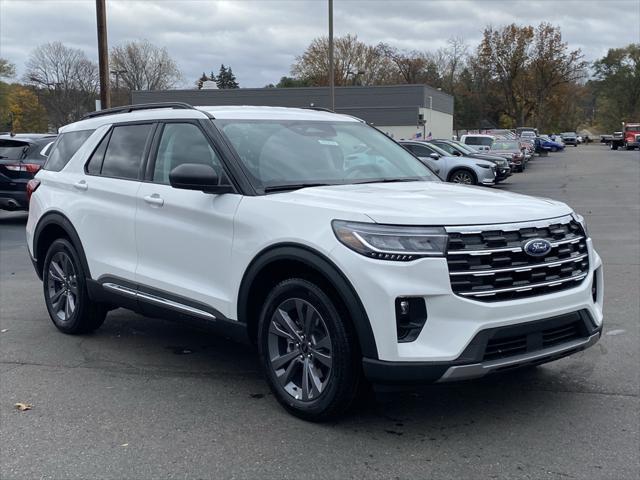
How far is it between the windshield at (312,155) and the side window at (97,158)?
1.48 m

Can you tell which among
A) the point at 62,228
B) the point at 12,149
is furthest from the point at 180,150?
the point at 12,149

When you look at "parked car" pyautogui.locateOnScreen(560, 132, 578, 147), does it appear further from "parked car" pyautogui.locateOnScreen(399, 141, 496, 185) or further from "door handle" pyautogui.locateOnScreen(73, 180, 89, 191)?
"door handle" pyautogui.locateOnScreen(73, 180, 89, 191)

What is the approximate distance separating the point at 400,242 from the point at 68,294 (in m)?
3.64

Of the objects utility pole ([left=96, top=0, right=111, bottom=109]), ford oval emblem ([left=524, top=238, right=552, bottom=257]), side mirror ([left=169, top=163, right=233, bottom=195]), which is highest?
utility pole ([left=96, top=0, right=111, bottom=109])

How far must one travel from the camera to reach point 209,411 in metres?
4.35

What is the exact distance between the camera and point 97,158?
231 inches

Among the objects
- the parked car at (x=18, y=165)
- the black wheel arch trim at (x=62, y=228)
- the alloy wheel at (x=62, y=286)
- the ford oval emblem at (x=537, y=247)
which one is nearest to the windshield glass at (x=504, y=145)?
the parked car at (x=18, y=165)

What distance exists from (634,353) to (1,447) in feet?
14.6

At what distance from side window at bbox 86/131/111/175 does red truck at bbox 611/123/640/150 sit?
67071mm

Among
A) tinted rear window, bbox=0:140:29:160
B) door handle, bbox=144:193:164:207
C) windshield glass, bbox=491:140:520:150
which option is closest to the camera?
door handle, bbox=144:193:164:207

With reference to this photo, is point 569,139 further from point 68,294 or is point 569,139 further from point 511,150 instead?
point 68,294

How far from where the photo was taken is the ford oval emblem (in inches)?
148

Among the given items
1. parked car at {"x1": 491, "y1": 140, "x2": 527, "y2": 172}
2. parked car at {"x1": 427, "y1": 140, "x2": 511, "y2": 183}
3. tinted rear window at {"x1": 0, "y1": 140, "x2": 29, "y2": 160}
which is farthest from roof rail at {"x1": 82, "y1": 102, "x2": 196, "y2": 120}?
parked car at {"x1": 491, "y1": 140, "x2": 527, "y2": 172}

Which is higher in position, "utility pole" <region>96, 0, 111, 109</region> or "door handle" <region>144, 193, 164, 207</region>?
"utility pole" <region>96, 0, 111, 109</region>
